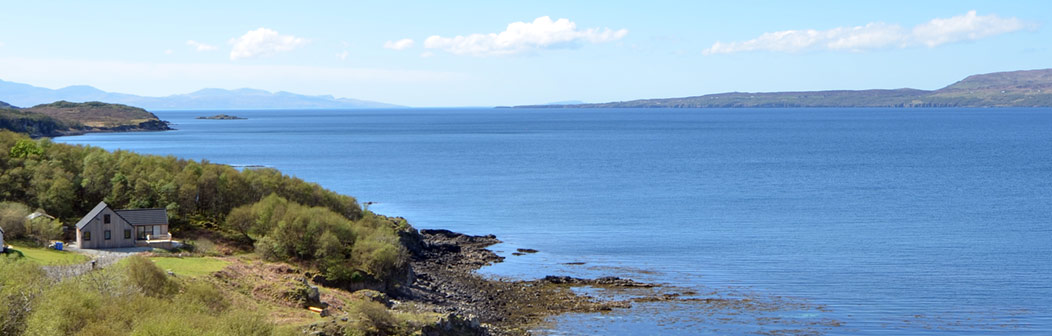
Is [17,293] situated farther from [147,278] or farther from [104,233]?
[104,233]

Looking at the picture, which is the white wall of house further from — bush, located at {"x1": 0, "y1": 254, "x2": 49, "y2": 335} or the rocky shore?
bush, located at {"x1": 0, "y1": 254, "x2": 49, "y2": 335}

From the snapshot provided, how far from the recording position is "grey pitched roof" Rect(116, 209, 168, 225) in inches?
1951

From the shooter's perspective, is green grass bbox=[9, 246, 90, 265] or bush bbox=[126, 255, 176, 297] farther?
green grass bbox=[9, 246, 90, 265]

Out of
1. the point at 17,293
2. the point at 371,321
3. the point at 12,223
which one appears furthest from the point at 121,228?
the point at 17,293

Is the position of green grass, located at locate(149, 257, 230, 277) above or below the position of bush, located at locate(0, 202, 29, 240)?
below

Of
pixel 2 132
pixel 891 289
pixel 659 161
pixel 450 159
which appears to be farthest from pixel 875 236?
pixel 450 159

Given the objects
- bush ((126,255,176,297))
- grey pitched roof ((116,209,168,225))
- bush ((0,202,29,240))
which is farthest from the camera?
grey pitched roof ((116,209,168,225))

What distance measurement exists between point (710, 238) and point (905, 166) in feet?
230

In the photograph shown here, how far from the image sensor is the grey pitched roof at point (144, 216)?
1951 inches

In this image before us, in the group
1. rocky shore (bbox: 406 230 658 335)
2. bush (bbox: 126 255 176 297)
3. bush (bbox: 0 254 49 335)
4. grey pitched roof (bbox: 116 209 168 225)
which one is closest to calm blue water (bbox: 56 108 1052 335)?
rocky shore (bbox: 406 230 658 335)

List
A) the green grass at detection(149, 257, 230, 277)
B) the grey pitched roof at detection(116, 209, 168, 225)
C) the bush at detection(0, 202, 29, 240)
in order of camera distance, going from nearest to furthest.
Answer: the green grass at detection(149, 257, 230, 277) < the bush at detection(0, 202, 29, 240) < the grey pitched roof at detection(116, 209, 168, 225)

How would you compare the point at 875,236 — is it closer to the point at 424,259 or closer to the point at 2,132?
the point at 424,259

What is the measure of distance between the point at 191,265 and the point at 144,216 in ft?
29.8

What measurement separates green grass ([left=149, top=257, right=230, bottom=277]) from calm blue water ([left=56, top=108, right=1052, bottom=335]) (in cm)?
1592
